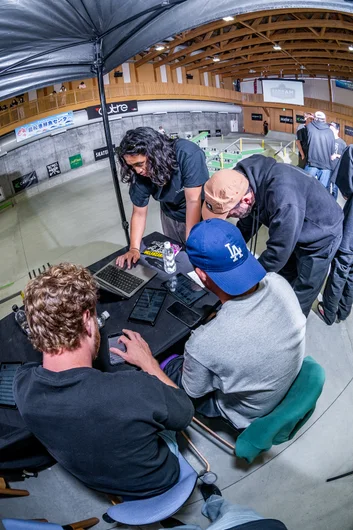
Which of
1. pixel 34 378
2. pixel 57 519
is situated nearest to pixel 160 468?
pixel 34 378

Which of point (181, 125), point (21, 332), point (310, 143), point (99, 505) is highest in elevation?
point (181, 125)

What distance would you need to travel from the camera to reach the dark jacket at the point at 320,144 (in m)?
3.13

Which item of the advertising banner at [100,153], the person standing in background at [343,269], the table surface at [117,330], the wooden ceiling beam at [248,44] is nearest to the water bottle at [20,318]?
the table surface at [117,330]

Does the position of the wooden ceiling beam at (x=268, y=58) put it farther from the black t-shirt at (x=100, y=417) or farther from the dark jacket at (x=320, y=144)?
the black t-shirt at (x=100, y=417)

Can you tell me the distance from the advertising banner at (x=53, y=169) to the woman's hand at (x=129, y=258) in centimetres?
377

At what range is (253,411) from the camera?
4.26 ft

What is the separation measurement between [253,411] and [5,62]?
2.56 m

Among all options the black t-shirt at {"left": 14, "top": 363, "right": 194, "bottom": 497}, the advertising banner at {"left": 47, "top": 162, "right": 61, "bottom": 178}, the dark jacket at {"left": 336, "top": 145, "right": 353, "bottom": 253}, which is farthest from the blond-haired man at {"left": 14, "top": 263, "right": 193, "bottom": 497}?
the advertising banner at {"left": 47, "top": 162, "right": 61, "bottom": 178}

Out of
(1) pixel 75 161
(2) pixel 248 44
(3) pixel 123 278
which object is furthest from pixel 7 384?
(1) pixel 75 161

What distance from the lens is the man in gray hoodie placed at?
3.14 meters

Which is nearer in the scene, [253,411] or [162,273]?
[253,411]

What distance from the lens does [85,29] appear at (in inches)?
79.2

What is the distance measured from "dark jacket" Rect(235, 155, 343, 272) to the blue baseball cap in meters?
0.75

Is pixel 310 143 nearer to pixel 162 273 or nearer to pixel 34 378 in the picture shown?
pixel 162 273
